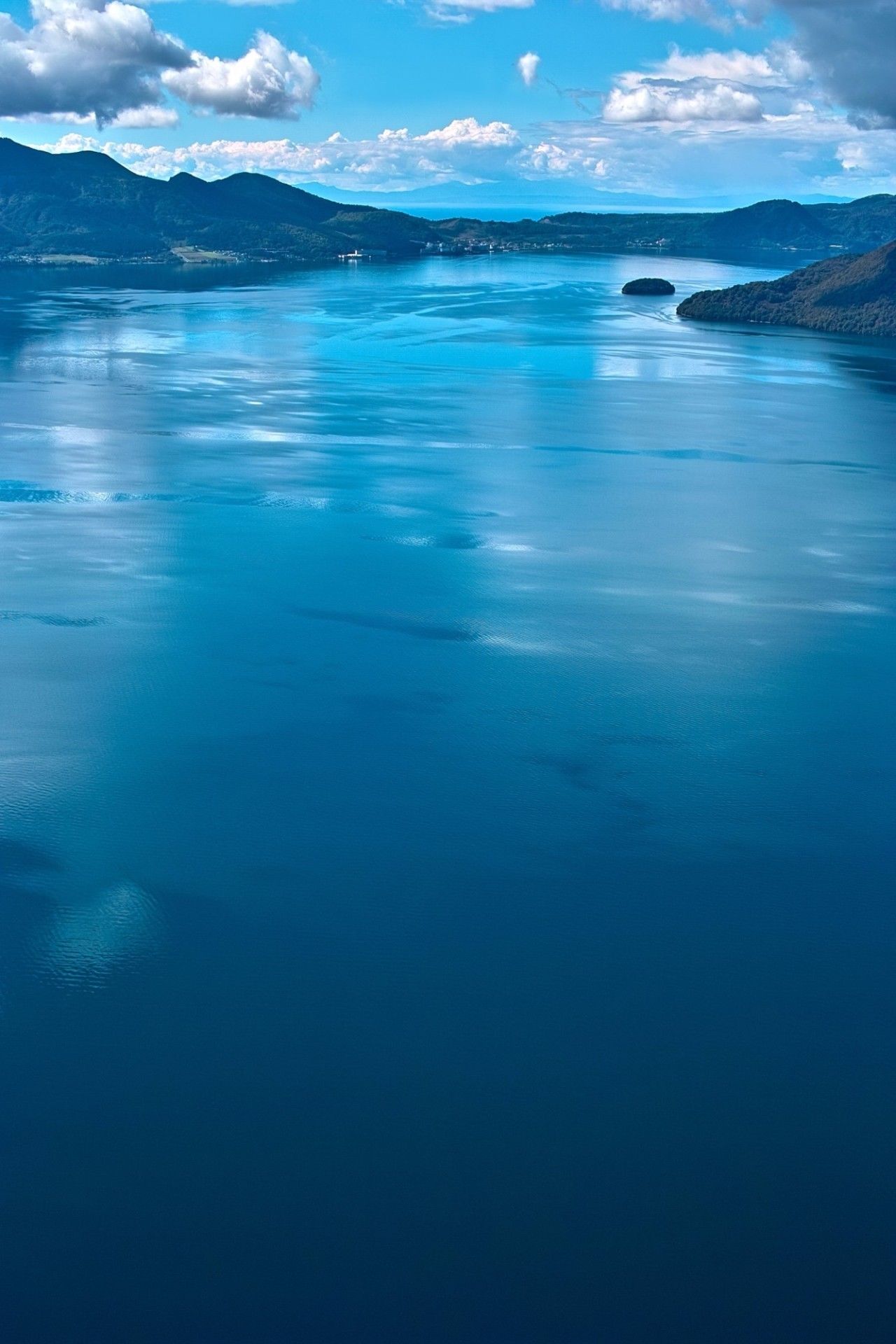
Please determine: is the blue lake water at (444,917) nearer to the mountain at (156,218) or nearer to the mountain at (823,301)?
the mountain at (823,301)

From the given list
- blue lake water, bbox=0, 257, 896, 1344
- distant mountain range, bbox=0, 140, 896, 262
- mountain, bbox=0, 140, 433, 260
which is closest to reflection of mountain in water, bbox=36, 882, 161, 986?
blue lake water, bbox=0, 257, 896, 1344

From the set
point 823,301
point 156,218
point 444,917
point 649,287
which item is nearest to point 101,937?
point 444,917

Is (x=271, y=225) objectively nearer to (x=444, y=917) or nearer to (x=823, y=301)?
(x=823, y=301)

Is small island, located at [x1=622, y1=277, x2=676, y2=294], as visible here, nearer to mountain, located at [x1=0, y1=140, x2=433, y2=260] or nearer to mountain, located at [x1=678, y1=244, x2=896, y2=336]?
mountain, located at [x1=678, y1=244, x2=896, y2=336]

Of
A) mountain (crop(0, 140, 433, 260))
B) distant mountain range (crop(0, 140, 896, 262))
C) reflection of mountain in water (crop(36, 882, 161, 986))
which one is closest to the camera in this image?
reflection of mountain in water (crop(36, 882, 161, 986))

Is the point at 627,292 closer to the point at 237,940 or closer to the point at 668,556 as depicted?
the point at 668,556
